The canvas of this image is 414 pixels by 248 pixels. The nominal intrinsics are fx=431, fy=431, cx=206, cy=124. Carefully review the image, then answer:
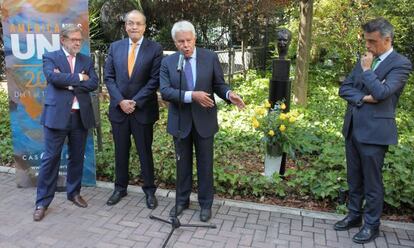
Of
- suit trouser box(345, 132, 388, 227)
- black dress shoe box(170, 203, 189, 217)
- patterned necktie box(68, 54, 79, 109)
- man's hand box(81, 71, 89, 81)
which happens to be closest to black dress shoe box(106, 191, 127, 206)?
black dress shoe box(170, 203, 189, 217)

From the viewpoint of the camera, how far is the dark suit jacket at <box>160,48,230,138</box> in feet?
12.7

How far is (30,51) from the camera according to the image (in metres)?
4.59

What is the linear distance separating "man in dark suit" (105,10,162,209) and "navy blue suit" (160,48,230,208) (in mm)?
301

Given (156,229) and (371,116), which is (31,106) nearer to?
(156,229)

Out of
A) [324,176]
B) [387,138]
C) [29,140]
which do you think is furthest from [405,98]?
[29,140]

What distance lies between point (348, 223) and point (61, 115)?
2.85 metres

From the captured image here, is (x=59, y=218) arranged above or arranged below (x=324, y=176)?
below

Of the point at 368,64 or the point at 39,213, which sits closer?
the point at 368,64

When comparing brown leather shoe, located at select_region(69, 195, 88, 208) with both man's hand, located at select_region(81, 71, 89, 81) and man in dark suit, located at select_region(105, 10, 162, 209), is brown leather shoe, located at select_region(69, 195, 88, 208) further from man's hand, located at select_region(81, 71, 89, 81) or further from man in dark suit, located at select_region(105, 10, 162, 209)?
man's hand, located at select_region(81, 71, 89, 81)

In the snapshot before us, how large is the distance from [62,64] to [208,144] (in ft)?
5.23

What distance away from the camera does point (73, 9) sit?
455 centimetres

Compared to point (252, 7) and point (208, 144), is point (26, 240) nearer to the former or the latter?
point (208, 144)

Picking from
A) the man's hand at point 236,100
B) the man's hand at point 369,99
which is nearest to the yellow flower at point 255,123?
the man's hand at point 236,100

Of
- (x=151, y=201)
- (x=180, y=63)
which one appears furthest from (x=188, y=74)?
(x=151, y=201)
